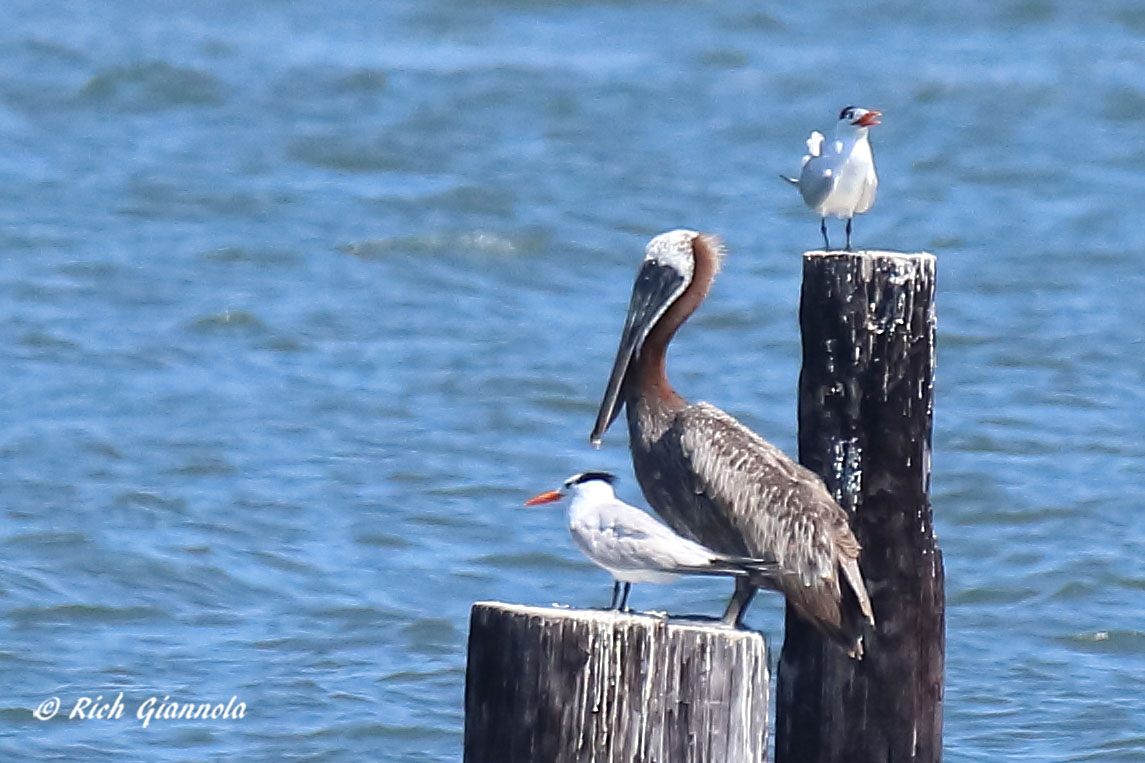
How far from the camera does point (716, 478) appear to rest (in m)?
6.98

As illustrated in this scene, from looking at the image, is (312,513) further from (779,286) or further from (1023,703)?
(779,286)

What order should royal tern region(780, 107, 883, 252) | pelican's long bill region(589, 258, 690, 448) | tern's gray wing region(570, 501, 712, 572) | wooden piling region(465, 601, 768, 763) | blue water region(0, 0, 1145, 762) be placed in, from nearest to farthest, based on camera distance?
wooden piling region(465, 601, 768, 763) < tern's gray wing region(570, 501, 712, 572) < pelican's long bill region(589, 258, 690, 448) < royal tern region(780, 107, 883, 252) < blue water region(0, 0, 1145, 762)

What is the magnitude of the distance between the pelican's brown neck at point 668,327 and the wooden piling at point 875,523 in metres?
0.53

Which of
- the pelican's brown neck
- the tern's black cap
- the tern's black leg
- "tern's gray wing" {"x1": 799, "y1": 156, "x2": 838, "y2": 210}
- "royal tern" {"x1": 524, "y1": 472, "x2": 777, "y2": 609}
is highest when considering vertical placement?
"tern's gray wing" {"x1": 799, "y1": 156, "x2": 838, "y2": 210}

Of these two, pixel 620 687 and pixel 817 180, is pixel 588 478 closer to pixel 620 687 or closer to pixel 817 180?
pixel 620 687

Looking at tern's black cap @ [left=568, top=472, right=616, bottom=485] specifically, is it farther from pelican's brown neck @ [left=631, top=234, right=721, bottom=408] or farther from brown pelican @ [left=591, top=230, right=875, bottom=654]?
pelican's brown neck @ [left=631, top=234, right=721, bottom=408]

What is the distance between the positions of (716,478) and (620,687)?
1.79 meters

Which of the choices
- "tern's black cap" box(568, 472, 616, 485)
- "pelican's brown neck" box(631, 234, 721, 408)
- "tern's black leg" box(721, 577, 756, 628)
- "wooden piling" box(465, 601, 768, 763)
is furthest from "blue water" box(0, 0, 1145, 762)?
"wooden piling" box(465, 601, 768, 763)

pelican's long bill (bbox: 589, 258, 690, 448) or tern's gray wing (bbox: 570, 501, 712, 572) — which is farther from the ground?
pelican's long bill (bbox: 589, 258, 690, 448)

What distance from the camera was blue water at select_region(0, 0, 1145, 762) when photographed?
11.0 m

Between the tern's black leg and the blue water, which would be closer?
the tern's black leg

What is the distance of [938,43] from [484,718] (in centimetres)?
2032

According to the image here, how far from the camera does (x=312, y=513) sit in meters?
13.2

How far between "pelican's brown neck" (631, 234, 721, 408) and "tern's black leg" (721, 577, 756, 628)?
94 centimetres
